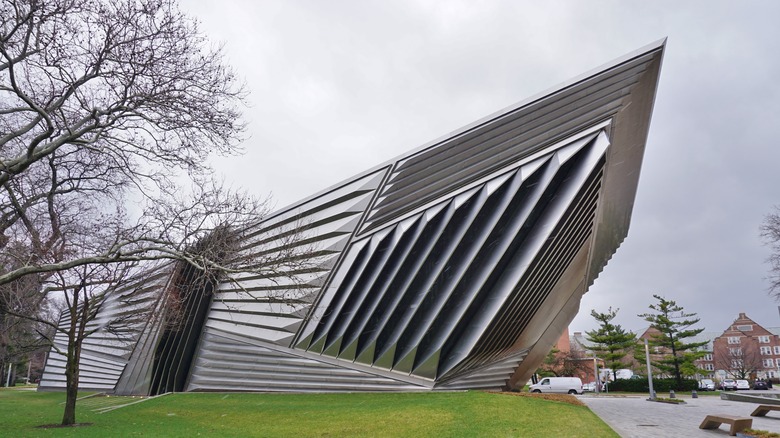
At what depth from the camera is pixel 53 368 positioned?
4138 cm

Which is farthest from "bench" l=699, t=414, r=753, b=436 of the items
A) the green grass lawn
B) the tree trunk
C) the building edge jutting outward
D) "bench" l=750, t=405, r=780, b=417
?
the tree trunk

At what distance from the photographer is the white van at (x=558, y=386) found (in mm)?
36781

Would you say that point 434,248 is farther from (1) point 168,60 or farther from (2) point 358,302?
(1) point 168,60

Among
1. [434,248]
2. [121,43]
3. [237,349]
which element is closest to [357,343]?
[434,248]

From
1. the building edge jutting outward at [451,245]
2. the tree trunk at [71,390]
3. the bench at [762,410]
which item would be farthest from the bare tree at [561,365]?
the tree trunk at [71,390]

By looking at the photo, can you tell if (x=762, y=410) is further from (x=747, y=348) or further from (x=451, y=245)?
(x=747, y=348)

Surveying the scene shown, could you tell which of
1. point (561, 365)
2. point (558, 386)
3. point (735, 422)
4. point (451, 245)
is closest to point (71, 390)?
point (451, 245)

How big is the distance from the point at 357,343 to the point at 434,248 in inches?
211

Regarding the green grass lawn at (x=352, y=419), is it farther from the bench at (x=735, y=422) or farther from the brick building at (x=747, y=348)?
the brick building at (x=747, y=348)

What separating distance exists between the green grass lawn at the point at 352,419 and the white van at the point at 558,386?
2072 cm

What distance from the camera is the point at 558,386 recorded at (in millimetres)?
37500

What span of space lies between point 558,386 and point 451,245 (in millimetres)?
25087

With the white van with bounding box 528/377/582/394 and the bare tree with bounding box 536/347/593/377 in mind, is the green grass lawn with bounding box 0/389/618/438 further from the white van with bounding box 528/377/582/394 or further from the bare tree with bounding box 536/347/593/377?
the bare tree with bounding box 536/347/593/377

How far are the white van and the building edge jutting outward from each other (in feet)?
45.7
